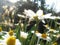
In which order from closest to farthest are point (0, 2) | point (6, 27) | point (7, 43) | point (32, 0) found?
point (7, 43) → point (6, 27) → point (0, 2) → point (32, 0)

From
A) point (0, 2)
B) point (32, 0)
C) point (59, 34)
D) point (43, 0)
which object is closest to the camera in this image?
point (59, 34)

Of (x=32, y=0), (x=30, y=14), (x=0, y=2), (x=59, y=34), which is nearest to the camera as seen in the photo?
(x=30, y=14)

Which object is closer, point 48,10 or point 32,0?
point 48,10

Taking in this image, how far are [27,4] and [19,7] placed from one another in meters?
0.29

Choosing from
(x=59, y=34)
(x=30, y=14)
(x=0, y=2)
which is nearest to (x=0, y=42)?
(x=30, y=14)

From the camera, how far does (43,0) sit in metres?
7.29

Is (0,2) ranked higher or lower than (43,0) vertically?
lower

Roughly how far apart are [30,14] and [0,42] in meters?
0.38

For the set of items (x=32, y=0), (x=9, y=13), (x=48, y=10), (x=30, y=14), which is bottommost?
(x=30, y=14)

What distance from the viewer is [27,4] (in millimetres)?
6328

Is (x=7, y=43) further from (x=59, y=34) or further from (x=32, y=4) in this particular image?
(x=32, y=4)


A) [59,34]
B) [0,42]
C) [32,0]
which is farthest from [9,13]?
[32,0]

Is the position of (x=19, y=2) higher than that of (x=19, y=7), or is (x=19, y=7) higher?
(x=19, y=2)

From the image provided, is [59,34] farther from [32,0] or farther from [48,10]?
[32,0]
